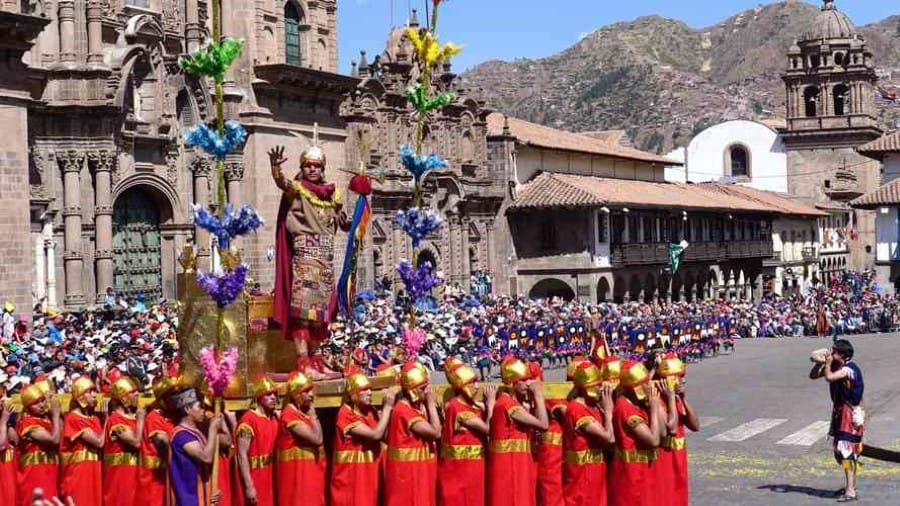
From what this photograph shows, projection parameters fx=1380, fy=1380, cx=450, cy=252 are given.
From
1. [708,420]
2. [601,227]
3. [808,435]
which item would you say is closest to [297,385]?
[808,435]

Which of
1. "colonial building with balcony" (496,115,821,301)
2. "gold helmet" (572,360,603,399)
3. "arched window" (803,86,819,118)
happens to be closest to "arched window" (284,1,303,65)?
"colonial building with balcony" (496,115,821,301)

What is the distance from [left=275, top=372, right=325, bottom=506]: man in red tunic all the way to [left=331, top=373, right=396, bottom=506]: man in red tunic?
6.0 inches

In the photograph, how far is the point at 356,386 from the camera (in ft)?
36.0

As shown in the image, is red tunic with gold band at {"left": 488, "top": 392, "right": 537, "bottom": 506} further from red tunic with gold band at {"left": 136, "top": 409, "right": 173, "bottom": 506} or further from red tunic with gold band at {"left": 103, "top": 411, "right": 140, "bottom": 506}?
red tunic with gold band at {"left": 103, "top": 411, "right": 140, "bottom": 506}

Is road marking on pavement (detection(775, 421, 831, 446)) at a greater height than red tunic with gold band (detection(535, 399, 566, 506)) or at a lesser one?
lesser

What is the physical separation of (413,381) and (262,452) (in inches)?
53.8

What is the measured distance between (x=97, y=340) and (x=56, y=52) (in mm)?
8247

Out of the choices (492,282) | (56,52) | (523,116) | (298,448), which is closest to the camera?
(298,448)

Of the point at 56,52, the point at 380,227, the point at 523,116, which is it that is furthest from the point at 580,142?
the point at 523,116

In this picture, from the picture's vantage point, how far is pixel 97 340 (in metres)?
22.8

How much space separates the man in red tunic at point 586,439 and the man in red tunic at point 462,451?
681 mm

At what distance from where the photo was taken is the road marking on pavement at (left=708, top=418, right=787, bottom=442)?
1948 centimetres

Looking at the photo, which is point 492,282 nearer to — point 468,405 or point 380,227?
Result: point 380,227

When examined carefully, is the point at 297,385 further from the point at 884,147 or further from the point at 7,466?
the point at 884,147
